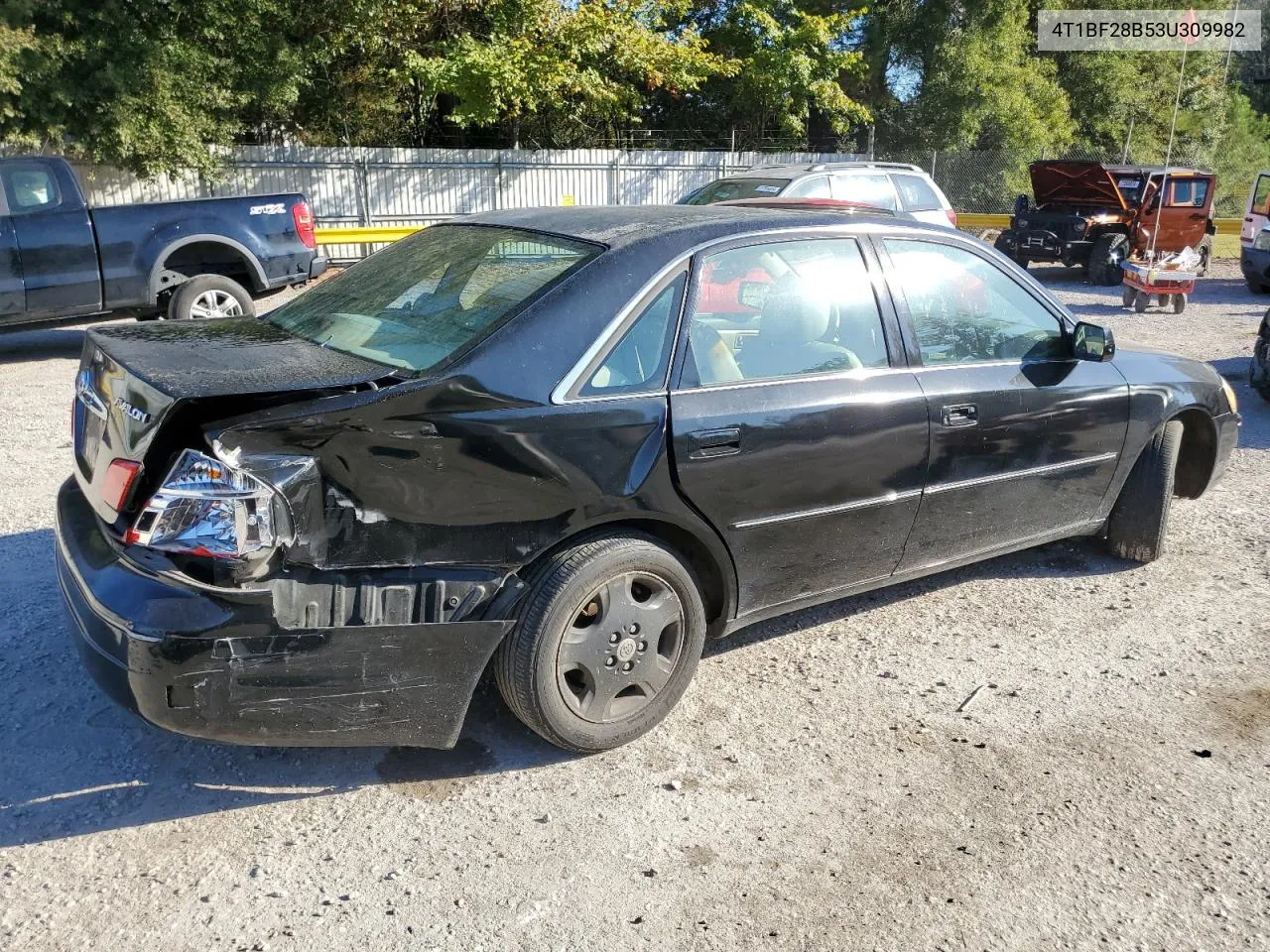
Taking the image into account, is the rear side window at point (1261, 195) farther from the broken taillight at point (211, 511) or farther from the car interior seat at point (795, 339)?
the broken taillight at point (211, 511)

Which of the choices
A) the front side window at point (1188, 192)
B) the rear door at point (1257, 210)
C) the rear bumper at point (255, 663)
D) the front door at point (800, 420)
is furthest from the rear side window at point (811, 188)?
the rear bumper at point (255, 663)

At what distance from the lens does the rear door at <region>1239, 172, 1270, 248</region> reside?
15.5m

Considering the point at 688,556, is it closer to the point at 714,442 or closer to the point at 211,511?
the point at 714,442

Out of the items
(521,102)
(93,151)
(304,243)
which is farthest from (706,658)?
(521,102)

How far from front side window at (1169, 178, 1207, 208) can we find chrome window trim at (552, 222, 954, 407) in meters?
14.3

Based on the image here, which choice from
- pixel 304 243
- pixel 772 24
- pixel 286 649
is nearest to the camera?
pixel 286 649

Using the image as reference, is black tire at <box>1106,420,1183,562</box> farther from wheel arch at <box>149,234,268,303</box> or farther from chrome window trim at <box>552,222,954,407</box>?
wheel arch at <box>149,234,268,303</box>

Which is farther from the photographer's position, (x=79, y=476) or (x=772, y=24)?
(x=772, y=24)

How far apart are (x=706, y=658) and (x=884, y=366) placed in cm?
127

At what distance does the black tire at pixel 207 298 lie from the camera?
374 inches

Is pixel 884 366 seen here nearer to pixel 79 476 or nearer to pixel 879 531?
pixel 879 531

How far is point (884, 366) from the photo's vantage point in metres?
3.85

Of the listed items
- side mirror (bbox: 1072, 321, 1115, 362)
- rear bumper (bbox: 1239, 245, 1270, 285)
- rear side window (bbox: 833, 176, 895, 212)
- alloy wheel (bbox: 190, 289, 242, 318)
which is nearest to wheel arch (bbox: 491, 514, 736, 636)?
side mirror (bbox: 1072, 321, 1115, 362)

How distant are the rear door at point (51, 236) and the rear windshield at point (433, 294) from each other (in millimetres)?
6175
